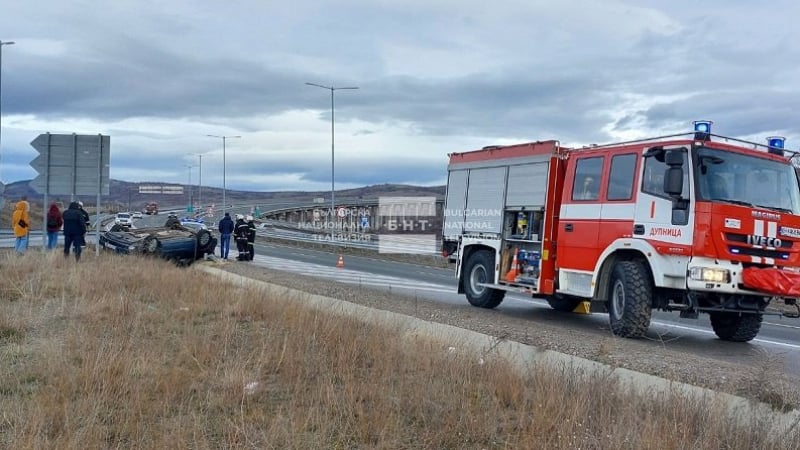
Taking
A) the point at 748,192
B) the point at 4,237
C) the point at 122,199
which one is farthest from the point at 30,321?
the point at 122,199

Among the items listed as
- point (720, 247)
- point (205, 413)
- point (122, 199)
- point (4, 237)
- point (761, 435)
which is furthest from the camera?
point (122, 199)

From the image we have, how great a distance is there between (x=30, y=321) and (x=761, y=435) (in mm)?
8173

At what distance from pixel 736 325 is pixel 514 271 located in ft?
12.3

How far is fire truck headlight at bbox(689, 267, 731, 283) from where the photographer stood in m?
10.0

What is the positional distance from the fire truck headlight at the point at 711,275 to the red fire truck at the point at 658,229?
0.01 metres

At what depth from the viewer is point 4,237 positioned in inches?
1405

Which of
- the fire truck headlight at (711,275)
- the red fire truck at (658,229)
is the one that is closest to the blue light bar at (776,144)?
the red fire truck at (658,229)

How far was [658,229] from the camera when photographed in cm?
1055

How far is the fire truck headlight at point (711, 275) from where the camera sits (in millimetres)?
10008

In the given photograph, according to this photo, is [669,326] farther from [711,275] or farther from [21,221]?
[21,221]

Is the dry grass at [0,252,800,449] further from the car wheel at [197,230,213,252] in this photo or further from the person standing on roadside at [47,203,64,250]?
the person standing on roadside at [47,203,64,250]

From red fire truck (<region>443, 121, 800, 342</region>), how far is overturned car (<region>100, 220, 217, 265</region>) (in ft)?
34.8

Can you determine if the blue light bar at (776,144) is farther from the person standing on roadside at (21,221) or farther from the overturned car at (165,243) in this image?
the person standing on roadside at (21,221)

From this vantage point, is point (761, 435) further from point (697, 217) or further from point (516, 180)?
point (516, 180)
